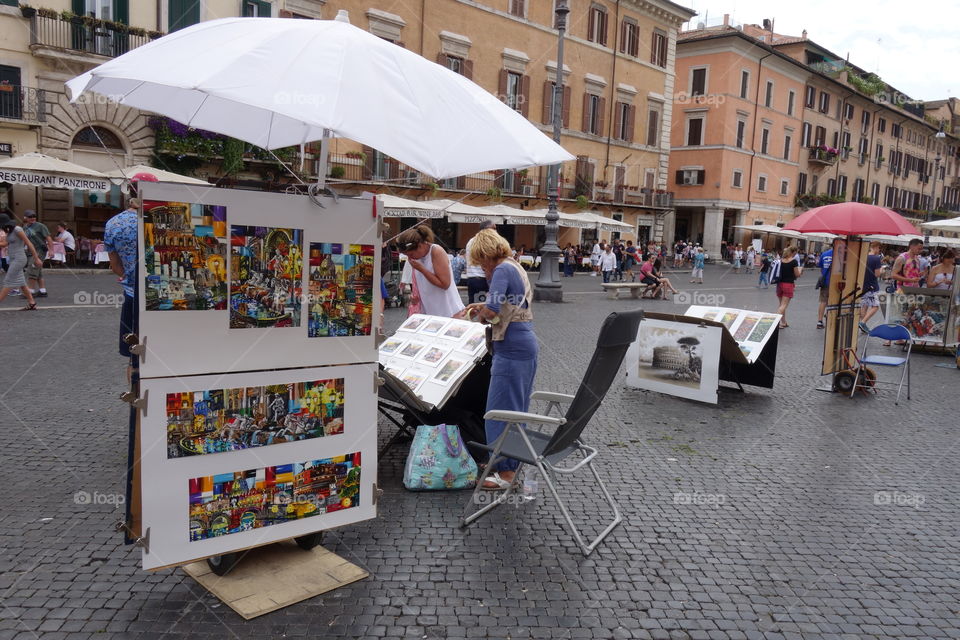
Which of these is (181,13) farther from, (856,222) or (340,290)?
(340,290)

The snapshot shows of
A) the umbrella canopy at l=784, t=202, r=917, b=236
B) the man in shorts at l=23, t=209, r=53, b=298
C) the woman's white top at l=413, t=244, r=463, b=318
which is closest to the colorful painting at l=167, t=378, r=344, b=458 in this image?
the woman's white top at l=413, t=244, r=463, b=318

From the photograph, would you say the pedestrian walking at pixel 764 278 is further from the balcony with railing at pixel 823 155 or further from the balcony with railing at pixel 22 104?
the balcony with railing at pixel 22 104

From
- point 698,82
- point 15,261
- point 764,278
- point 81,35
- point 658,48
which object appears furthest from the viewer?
point 698,82

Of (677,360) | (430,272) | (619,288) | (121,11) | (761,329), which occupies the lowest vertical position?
(619,288)

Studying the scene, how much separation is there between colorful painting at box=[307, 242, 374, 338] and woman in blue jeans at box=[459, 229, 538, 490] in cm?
116

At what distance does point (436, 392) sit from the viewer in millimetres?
4457

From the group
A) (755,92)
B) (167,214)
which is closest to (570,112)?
(755,92)

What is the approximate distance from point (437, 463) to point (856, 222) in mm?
5433

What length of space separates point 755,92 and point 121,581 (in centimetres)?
4554

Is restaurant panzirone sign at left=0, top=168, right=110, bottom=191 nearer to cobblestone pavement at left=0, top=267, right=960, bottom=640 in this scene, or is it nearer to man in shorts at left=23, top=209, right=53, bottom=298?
man in shorts at left=23, top=209, right=53, bottom=298

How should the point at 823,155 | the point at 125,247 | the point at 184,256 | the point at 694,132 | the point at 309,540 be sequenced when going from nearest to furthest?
1. the point at 184,256
2. the point at 309,540
3. the point at 125,247
4. the point at 694,132
5. the point at 823,155

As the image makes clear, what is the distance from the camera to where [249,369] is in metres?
3.01

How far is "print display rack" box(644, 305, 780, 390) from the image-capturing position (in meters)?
7.17

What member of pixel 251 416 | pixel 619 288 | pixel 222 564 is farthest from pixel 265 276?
pixel 619 288
